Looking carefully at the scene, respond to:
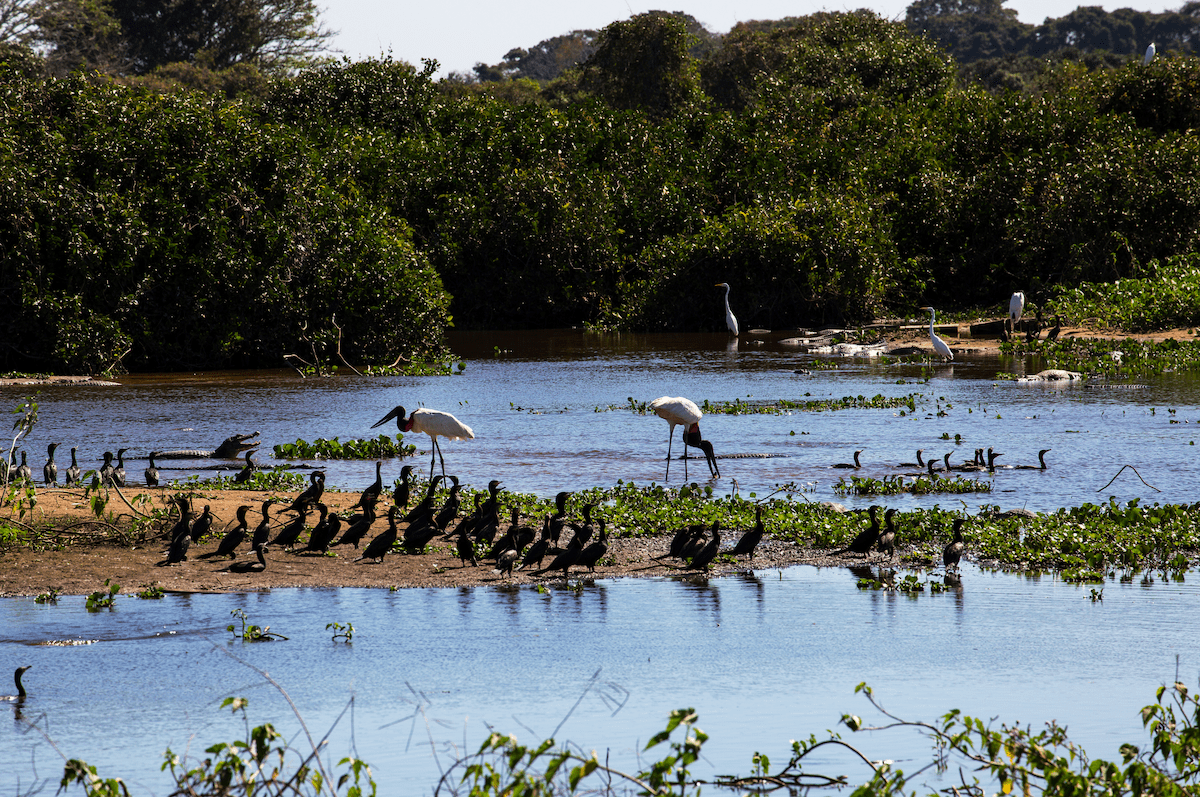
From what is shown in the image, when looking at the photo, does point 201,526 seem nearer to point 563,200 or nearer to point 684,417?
point 684,417

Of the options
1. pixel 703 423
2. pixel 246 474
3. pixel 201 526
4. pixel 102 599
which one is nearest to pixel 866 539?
pixel 201 526

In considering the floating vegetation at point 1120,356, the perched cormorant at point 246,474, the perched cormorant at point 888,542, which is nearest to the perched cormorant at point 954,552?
the perched cormorant at point 888,542

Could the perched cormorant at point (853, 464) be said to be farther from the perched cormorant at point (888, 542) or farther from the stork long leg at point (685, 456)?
the perched cormorant at point (888, 542)

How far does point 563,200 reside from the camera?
38.4m

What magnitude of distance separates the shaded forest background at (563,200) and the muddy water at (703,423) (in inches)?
95.4

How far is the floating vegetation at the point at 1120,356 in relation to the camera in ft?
80.2

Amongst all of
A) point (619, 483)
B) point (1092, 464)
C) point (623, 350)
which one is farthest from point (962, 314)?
point (619, 483)

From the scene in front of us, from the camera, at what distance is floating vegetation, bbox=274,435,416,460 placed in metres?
15.0

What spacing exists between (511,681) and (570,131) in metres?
36.6

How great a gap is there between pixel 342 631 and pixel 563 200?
1237 inches

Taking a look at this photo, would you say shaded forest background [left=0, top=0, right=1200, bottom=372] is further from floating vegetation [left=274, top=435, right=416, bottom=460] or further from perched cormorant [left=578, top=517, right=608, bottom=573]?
perched cormorant [left=578, top=517, right=608, bottom=573]

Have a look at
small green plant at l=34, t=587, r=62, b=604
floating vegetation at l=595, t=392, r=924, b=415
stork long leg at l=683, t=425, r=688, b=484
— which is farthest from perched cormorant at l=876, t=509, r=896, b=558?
floating vegetation at l=595, t=392, r=924, b=415

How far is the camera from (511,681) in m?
7.00

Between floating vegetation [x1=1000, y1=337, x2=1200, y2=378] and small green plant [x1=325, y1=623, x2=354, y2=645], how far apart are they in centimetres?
1953
